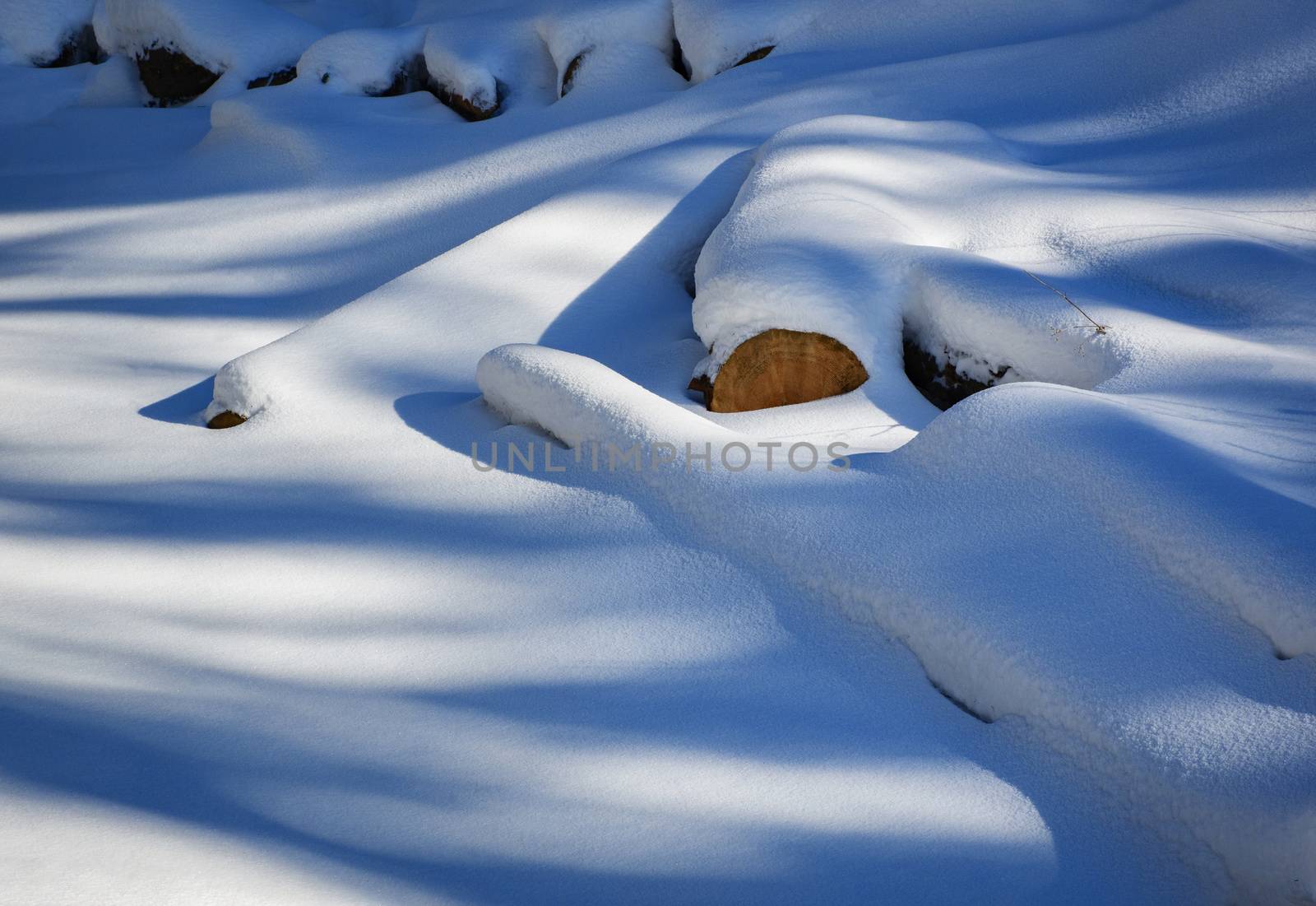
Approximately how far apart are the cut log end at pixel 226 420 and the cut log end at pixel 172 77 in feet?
13.6

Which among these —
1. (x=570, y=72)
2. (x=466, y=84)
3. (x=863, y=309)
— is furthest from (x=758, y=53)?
(x=863, y=309)

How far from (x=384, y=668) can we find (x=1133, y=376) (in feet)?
5.33

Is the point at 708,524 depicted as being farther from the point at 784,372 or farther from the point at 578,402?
the point at 784,372

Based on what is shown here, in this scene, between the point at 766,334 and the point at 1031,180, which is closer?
the point at 766,334

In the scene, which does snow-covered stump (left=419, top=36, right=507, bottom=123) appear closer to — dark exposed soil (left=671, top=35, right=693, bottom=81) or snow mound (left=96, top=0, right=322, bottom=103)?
dark exposed soil (left=671, top=35, right=693, bottom=81)

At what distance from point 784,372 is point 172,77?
514cm

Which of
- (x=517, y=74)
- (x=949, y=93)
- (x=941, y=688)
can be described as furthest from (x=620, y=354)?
(x=517, y=74)

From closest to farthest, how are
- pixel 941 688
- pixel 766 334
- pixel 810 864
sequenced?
pixel 810 864 → pixel 941 688 → pixel 766 334

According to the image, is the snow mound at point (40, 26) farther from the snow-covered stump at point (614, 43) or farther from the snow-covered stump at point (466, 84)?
the snow-covered stump at point (614, 43)

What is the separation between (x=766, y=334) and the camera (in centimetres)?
242

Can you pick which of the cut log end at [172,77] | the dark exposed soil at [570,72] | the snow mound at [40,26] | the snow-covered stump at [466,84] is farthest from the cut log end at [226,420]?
the snow mound at [40,26]

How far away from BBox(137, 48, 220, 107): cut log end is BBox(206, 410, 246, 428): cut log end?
13.6 feet

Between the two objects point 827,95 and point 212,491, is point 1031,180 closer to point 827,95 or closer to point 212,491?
point 827,95

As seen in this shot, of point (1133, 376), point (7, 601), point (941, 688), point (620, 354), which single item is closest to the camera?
point (941, 688)
